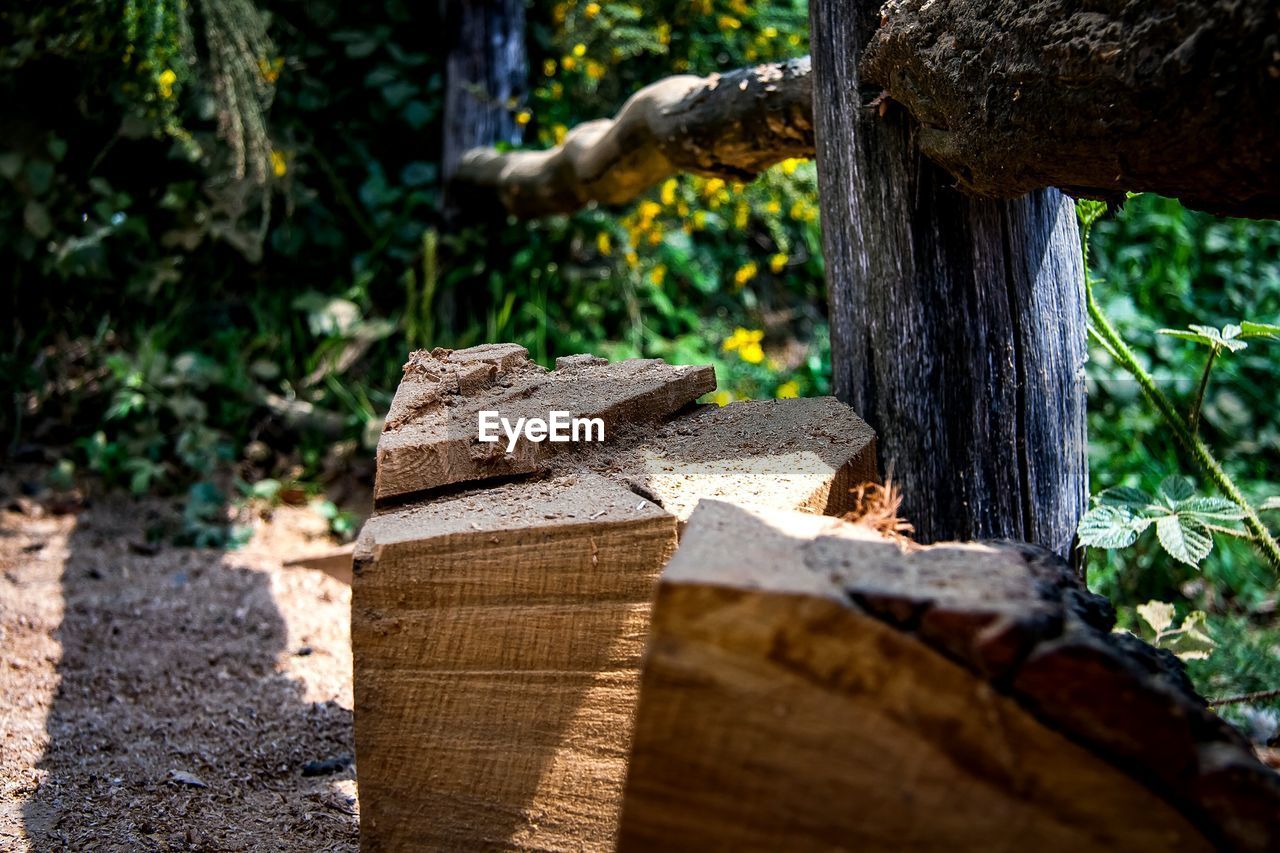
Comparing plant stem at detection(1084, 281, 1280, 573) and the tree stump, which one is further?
plant stem at detection(1084, 281, 1280, 573)

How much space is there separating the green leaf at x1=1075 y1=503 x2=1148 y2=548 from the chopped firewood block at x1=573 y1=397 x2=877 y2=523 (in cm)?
40

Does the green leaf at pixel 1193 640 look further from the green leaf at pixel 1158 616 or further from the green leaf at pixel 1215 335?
the green leaf at pixel 1215 335

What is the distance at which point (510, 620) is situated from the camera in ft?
4.64

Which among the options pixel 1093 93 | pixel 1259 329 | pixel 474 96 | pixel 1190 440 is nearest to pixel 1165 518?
pixel 1190 440

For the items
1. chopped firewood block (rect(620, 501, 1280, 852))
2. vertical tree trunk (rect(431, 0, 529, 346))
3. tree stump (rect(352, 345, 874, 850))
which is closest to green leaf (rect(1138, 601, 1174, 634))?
tree stump (rect(352, 345, 874, 850))

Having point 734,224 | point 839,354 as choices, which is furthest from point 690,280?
point 839,354

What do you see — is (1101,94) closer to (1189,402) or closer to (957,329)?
(957,329)

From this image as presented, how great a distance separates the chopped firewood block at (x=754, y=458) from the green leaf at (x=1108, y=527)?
15.6 inches

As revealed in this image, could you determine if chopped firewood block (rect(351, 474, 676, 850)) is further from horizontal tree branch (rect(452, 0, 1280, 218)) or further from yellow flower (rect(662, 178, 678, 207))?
yellow flower (rect(662, 178, 678, 207))

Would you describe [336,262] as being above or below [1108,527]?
above

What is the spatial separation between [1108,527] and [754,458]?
2.11 ft

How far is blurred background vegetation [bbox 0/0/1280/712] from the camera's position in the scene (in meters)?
3.82

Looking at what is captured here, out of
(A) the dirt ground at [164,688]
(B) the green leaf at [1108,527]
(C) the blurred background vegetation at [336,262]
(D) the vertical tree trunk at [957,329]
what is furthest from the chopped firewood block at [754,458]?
(C) the blurred background vegetation at [336,262]

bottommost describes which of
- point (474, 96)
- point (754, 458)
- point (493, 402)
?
point (754, 458)
